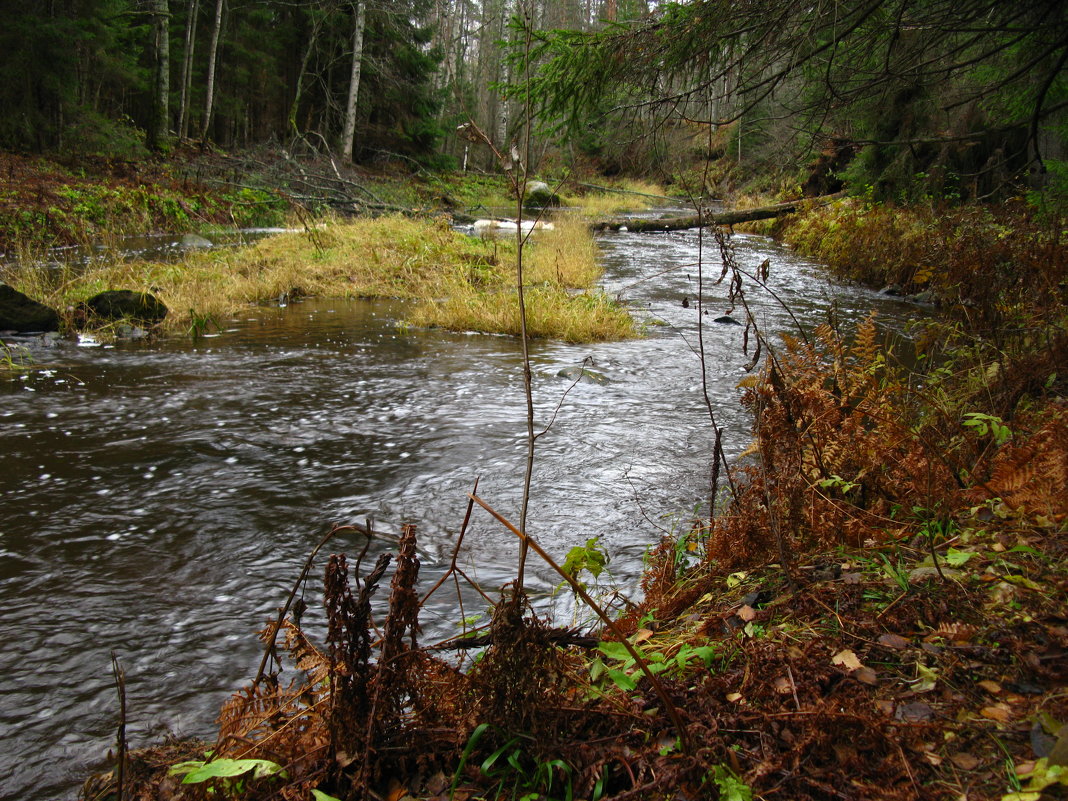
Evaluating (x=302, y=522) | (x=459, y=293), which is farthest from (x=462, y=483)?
(x=459, y=293)

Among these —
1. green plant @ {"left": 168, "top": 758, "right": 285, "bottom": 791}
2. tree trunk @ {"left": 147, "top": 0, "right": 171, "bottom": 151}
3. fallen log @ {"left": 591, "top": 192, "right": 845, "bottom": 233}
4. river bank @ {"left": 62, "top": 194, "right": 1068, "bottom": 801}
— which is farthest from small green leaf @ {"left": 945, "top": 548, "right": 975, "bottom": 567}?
tree trunk @ {"left": 147, "top": 0, "right": 171, "bottom": 151}

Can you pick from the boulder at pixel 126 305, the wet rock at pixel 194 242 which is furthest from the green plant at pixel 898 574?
the wet rock at pixel 194 242

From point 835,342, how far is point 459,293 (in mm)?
7922

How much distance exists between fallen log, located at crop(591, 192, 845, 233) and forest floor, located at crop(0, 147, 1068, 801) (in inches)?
580

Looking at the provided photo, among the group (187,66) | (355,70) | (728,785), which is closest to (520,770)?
(728,785)

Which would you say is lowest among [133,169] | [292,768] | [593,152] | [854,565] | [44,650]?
[44,650]

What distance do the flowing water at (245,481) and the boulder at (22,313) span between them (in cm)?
50

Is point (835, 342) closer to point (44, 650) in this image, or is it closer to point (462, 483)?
point (462, 483)

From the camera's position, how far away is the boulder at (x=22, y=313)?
28.2ft

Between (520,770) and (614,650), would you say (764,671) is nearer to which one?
(614,650)

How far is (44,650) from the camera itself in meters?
3.11

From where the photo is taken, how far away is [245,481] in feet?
16.5

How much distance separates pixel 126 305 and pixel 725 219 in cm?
1429

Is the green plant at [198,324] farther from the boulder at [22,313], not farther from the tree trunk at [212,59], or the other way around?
the tree trunk at [212,59]
